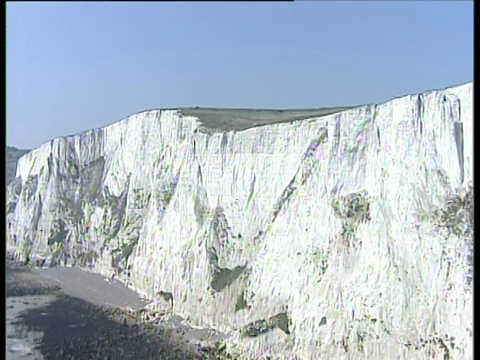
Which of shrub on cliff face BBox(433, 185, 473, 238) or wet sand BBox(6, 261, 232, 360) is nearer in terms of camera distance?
shrub on cliff face BBox(433, 185, 473, 238)

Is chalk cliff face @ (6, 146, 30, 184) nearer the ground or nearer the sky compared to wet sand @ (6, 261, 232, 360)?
nearer the sky

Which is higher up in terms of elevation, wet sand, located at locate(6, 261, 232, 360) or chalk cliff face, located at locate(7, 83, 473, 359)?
chalk cliff face, located at locate(7, 83, 473, 359)

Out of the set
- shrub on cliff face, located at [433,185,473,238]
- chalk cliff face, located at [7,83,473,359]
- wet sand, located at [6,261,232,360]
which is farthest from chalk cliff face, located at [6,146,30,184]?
shrub on cliff face, located at [433,185,473,238]

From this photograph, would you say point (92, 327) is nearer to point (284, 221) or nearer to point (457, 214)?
point (284, 221)

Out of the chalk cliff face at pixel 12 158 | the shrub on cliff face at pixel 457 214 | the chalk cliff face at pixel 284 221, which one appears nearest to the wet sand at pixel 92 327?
the chalk cliff face at pixel 284 221

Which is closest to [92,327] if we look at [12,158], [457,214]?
[12,158]

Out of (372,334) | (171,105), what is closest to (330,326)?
(372,334)

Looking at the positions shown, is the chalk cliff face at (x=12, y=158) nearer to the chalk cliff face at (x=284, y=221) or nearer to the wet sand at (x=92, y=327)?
the chalk cliff face at (x=284, y=221)

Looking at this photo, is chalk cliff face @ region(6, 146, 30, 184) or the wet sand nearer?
chalk cliff face @ region(6, 146, 30, 184)

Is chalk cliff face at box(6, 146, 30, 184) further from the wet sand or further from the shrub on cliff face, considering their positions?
the shrub on cliff face

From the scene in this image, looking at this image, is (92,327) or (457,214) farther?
(92,327)
